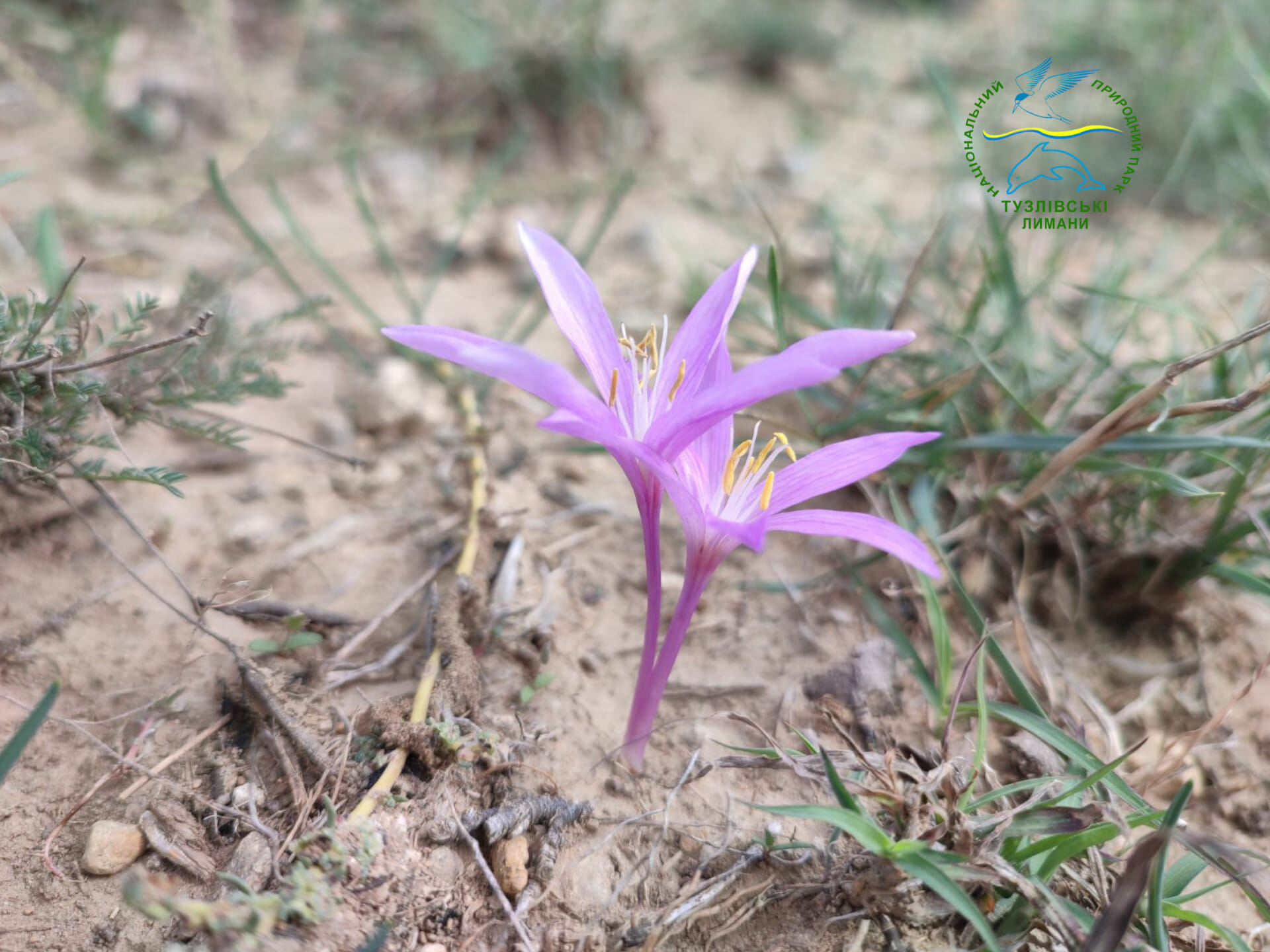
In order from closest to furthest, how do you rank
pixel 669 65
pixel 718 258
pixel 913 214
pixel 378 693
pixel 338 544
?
pixel 378 693
pixel 338 544
pixel 718 258
pixel 913 214
pixel 669 65

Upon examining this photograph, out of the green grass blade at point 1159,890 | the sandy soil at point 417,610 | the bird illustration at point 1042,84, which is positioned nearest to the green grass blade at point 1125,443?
the sandy soil at point 417,610

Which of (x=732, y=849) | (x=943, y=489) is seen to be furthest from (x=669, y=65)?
(x=732, y=849)

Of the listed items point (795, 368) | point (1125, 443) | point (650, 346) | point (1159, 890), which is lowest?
point (1159, 890)

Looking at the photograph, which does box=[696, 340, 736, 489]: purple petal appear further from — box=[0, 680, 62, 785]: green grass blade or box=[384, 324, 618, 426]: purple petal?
box=[0, 680, 62, 785]: green grass blade

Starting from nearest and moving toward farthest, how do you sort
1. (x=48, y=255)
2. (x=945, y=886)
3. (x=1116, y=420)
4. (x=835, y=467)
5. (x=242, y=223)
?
(x=945, y=886) → (x=835, y=467) → (x=1116, y=420) → (x=48, y=255) → (x=242, y=223)

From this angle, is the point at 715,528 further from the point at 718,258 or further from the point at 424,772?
A: the point at 718,258

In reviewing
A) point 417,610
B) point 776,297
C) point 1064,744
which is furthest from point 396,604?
point 1064,744

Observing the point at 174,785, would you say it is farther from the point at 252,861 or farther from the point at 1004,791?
the point at 1004,791

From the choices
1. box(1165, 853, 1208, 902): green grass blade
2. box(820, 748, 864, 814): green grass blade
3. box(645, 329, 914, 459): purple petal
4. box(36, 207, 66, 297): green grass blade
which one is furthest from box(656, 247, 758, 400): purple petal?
box(36, 207, 66, 297): green grass blade
